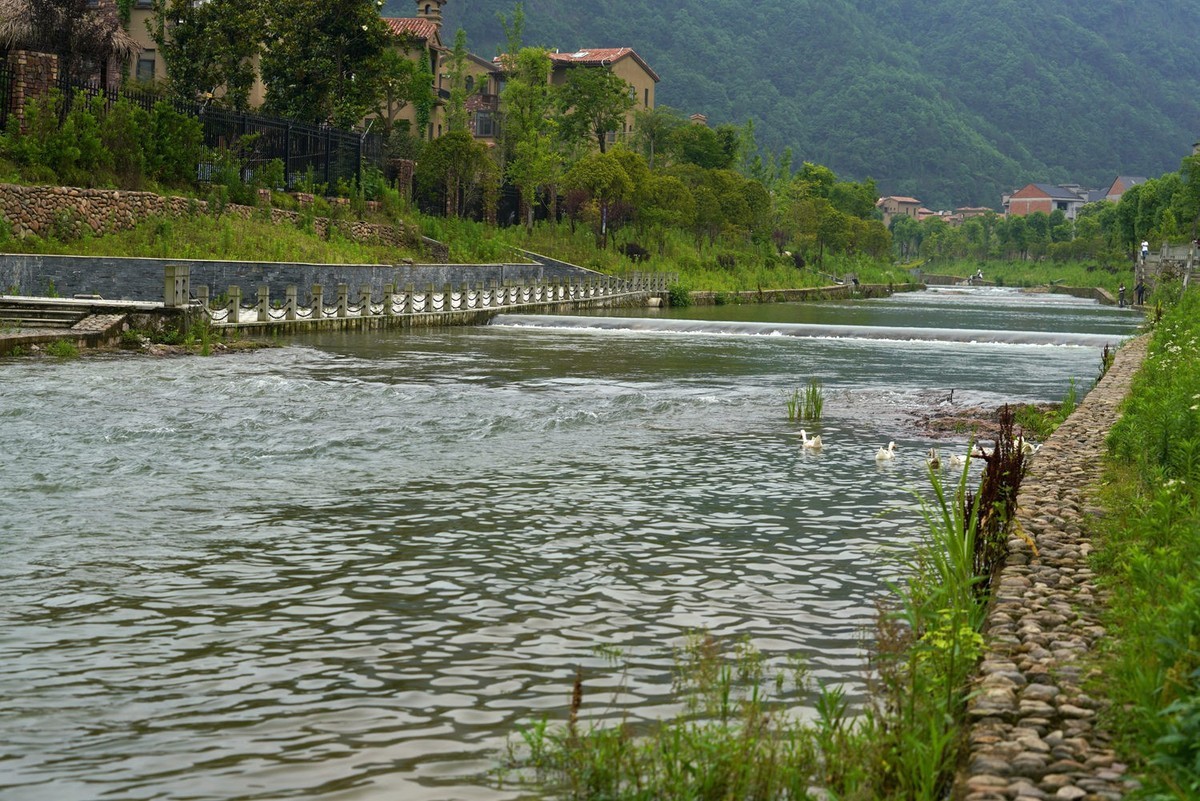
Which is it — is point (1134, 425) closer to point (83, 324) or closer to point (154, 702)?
point (154, 702)

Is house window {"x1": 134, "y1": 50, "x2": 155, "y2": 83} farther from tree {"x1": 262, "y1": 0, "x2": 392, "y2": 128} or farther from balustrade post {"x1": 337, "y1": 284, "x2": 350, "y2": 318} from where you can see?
balustrade post {"x1": 337, "y1": 284, "x2": 350, "y2": 318}

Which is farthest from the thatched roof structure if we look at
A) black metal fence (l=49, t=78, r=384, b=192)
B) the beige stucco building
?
the beige stucco building

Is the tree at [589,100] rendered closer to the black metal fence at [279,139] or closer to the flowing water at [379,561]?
the black metal fence at [279,139]

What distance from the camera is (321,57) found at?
160ft

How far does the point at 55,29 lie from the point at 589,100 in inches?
1610

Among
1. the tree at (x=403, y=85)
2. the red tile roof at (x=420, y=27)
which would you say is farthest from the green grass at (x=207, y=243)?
the red tile roof at (x=420, y=27)

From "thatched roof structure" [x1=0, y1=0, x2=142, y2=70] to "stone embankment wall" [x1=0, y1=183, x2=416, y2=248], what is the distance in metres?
7.70

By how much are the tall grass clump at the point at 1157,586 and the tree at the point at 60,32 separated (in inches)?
1357

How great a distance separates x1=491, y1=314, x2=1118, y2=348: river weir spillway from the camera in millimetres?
36531

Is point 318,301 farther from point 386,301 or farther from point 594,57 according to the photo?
point 594,57

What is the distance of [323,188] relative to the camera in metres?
44.0

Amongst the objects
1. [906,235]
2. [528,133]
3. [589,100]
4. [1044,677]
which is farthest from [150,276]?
[906,235]

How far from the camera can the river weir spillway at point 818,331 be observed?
3653 centimetres

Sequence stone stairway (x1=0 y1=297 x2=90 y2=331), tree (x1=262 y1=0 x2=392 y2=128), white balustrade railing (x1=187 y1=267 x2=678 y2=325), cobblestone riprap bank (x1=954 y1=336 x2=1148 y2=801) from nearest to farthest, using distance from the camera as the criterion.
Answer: cobblestone riprap bank (x1=954 y1=336 x2=1148 y2=801), stone stairway (x1=0 y1=297 x2=90 y2=331), white balustrade railing (x1=187 y1=267 x2=678 y2=325), tree (x1=262 y1=0 x2=392 y2=128)
